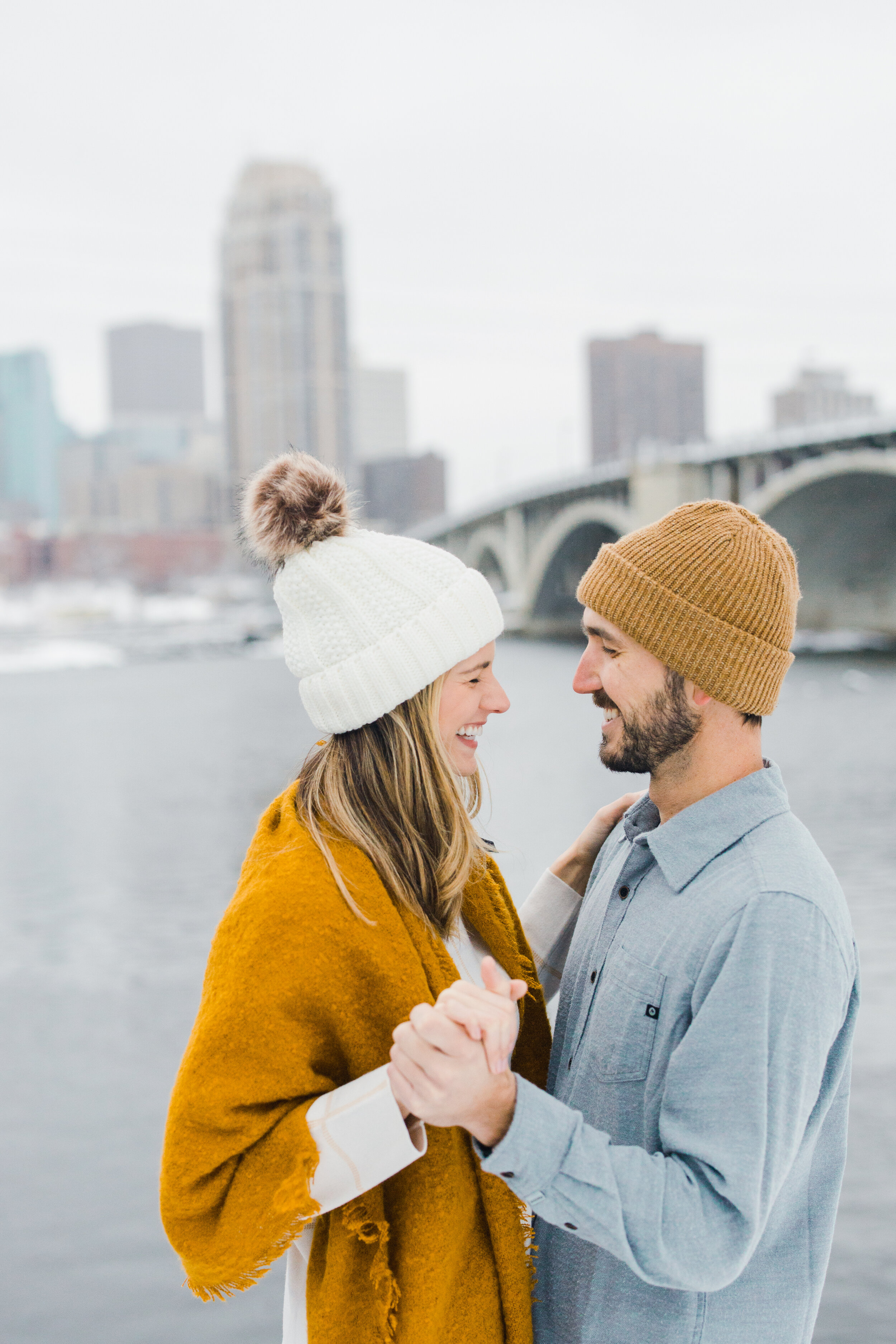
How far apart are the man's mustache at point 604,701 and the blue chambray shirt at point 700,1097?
7.0 inches

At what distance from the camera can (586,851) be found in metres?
1.97

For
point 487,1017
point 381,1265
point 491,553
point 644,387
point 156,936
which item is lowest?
point 156,936

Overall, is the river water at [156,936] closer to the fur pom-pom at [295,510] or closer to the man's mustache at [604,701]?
the fur pom-pom at [295,510]

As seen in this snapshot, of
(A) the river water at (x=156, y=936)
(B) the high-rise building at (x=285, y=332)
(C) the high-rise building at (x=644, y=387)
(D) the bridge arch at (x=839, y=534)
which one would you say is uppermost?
(B) the high-rise building at (x=285, y=332)

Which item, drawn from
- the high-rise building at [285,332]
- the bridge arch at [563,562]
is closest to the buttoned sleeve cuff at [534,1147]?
the bridge arch at [563,562]

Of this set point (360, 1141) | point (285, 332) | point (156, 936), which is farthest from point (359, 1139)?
point (285, 332)

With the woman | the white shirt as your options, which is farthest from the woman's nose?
the white shirt

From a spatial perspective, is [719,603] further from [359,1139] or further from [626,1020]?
[359,1139]

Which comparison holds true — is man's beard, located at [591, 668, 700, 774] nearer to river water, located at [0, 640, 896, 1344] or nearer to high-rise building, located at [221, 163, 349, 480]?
river water, located at [0, 640, 896, 1344]

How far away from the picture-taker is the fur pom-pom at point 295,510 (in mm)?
1602

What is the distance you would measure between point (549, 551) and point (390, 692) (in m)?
38.9

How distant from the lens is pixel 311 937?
4.52 ft

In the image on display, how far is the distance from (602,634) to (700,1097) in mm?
617

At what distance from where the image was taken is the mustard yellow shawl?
1.32 m
